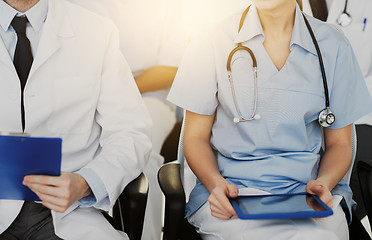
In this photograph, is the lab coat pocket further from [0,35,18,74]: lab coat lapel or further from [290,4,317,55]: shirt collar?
[290,4,317,55]: shirt collar

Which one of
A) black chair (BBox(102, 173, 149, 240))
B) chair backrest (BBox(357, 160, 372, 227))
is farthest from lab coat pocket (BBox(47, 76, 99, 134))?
chair backrest (BBox(357, 160, 372, 227))

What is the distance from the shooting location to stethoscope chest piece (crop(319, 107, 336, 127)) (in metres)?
1.27

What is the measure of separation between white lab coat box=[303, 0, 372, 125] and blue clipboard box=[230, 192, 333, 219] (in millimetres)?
954

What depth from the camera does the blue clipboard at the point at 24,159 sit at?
96 centimetres

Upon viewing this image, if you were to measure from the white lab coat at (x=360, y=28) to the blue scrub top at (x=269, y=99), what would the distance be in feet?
2.17

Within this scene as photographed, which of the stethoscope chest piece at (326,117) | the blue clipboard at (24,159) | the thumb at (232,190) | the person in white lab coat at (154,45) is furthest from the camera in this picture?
the person in white lab coat at (154,45)

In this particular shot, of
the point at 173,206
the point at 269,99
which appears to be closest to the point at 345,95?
the point at 269,99

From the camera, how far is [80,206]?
3.99 ft

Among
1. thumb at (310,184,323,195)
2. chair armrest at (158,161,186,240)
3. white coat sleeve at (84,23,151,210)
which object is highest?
white coat sleeve at (84,23,151,210)

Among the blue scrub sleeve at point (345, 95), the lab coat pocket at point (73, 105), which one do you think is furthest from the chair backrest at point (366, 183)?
the lab coat pocket at point (73, 105)

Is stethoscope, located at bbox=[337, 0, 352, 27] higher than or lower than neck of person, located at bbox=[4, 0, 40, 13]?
lower

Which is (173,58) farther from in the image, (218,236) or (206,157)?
(218,236)

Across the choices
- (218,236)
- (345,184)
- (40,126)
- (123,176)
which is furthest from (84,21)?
(345,184)

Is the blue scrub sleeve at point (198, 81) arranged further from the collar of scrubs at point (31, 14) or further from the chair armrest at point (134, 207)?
the collar of scrubs at point (31, 14)
